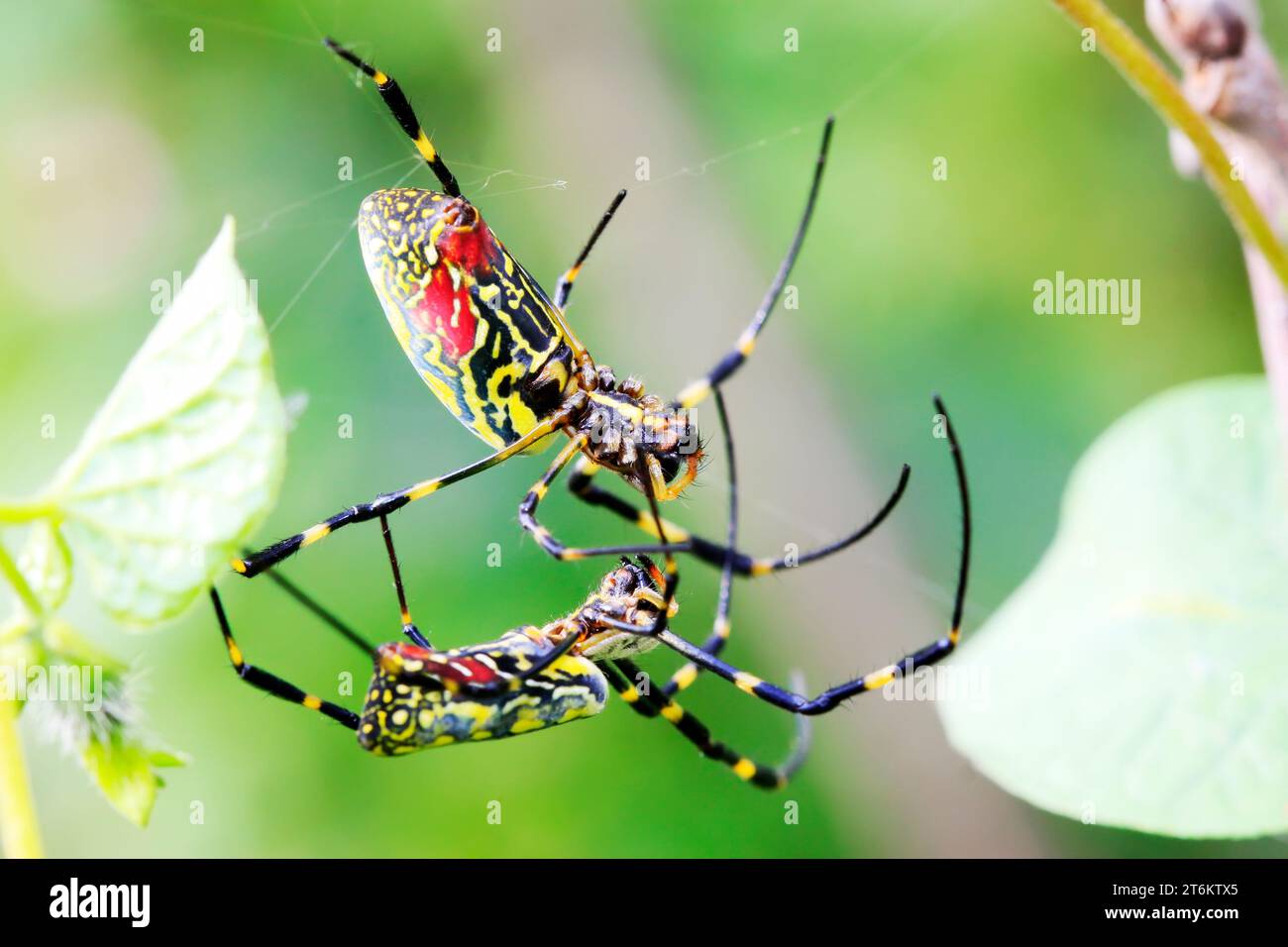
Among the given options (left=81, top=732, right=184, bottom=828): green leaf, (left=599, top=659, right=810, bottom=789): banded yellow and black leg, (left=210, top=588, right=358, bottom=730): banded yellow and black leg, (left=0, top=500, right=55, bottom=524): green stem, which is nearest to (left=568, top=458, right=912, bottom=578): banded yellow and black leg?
(left=599, top=659, right=810, bottom=789): banded yellow and black leg

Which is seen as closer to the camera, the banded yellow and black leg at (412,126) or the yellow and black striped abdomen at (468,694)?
the yellow and black striped abdomen at (468,694)

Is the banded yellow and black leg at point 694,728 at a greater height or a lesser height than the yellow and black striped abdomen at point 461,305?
lesser

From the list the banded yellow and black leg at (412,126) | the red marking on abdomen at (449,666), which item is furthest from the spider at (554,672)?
the banded yellow and black leg at (412,126)

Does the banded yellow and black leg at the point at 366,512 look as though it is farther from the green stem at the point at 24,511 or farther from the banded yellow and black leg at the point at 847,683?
the green stem at the point at 24,511

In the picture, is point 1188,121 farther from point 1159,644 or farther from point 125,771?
point 125,771

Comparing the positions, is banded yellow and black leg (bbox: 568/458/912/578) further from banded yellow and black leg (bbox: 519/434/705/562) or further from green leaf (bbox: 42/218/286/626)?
green leaf (bbox: 42/218/286/626)

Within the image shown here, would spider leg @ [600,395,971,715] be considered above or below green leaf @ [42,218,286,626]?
below

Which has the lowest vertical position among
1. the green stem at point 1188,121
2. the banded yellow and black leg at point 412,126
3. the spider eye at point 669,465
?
the spider eye at point 669,465
